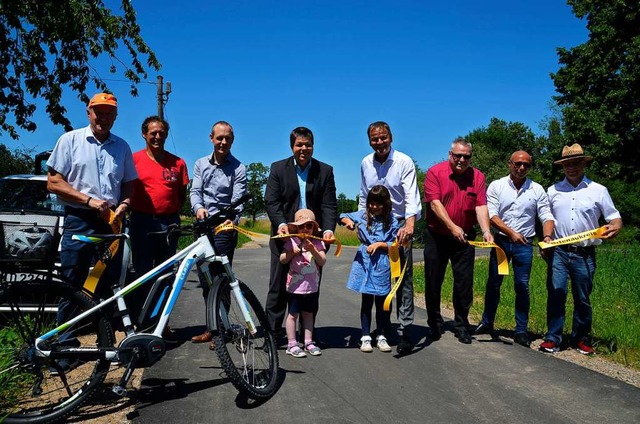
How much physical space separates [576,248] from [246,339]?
3.63m

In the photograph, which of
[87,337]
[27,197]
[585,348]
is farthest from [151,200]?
[585,348]

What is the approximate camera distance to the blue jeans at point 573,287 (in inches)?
226

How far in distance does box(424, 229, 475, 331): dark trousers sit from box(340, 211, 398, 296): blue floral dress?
0.77 metres

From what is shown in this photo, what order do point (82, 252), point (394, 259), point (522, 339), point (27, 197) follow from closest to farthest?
point (82, 252) < point (394, 259) < point (522, 339) < point (27, 197)

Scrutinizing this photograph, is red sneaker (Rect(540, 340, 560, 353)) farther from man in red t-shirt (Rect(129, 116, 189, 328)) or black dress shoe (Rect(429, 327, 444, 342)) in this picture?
man in red t-shirt (Rect(129, 116, 189, 328))

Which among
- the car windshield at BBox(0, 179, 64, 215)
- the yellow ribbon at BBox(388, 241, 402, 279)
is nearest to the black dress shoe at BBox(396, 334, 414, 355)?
the yellow ribbon at BBox(388, 241, 402, 279)

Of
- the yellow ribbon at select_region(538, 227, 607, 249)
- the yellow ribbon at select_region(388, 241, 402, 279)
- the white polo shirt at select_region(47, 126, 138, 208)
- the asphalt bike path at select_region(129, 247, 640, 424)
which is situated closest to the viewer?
the asphalt bike path at select_region(129, 247, 640, 424)

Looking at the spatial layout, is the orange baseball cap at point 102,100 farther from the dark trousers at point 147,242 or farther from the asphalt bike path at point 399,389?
the asphalt bike path at point 399,389

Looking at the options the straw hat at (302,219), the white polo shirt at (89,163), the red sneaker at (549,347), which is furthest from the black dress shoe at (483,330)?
the white polo shirt at (89,163)

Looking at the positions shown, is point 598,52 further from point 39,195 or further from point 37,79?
point 39,195

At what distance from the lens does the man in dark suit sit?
220 inches

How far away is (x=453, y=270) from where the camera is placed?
6191mm

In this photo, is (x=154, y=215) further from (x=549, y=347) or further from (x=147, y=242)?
(x=549, y=347)

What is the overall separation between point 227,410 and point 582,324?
396 centimetres
